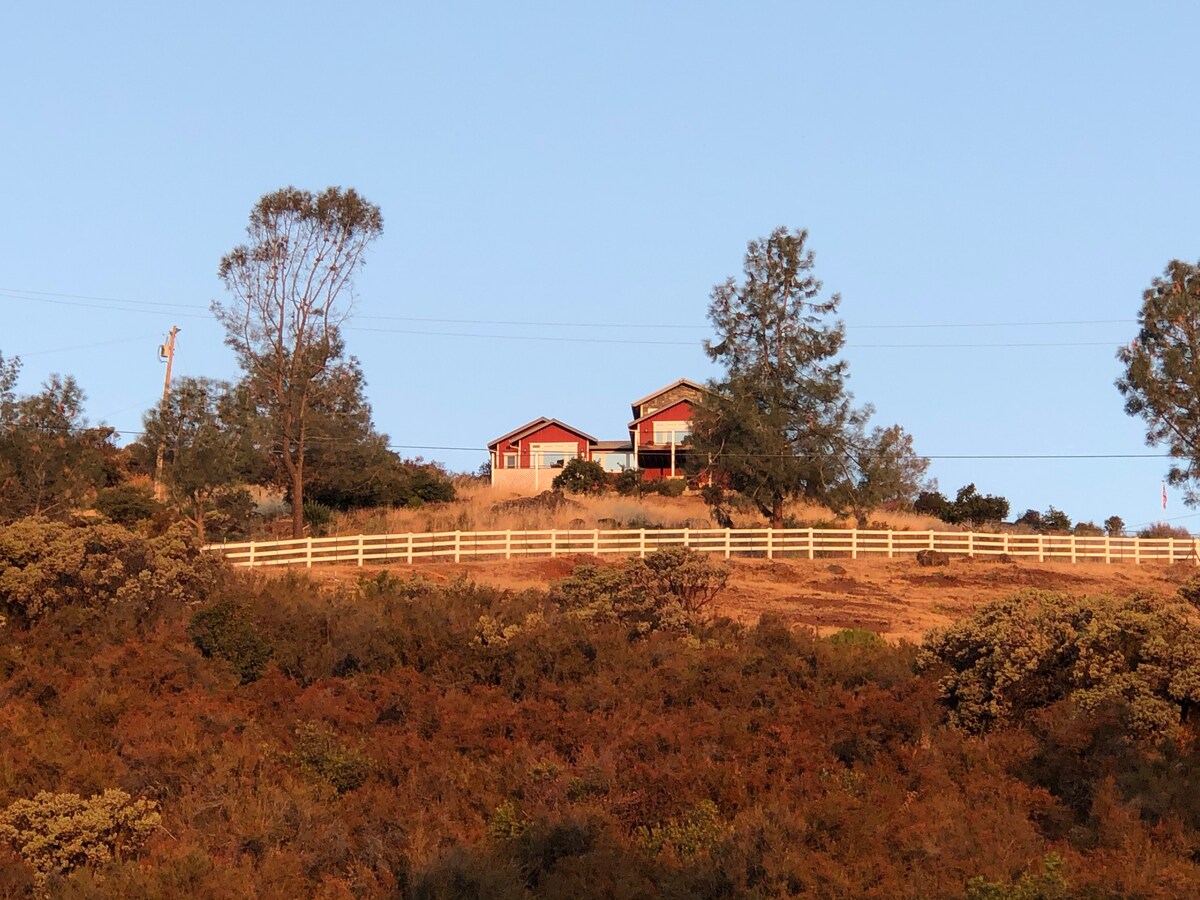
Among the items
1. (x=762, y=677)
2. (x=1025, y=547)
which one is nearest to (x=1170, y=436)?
(x=1025, y=547)

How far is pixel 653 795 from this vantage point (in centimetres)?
1555

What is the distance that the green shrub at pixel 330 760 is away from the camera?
1717 centimetres

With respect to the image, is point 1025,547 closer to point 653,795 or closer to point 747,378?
point 747,378

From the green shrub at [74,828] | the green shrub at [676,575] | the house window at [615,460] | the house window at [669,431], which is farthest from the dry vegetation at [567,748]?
the house window at [615,460]

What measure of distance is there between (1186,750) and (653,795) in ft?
19.6

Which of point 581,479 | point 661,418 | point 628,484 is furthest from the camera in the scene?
point 661,418

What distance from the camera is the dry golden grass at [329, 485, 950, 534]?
1839 inches

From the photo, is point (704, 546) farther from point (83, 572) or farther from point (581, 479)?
point (581, 479)

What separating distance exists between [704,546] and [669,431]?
106 feet

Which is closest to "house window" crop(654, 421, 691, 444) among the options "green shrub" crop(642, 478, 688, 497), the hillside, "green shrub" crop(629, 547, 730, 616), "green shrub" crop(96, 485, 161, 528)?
"green shrub" crop(642, 478, 688, 497)

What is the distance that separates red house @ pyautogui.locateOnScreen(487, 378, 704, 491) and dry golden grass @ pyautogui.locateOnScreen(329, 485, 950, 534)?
11234 millimetres

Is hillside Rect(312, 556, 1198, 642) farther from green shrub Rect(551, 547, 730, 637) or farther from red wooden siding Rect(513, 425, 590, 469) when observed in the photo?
red wooden siding Rect(513, 425, 590, 469)

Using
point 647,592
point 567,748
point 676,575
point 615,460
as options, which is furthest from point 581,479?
point 567,748

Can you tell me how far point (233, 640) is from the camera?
71.7ft
